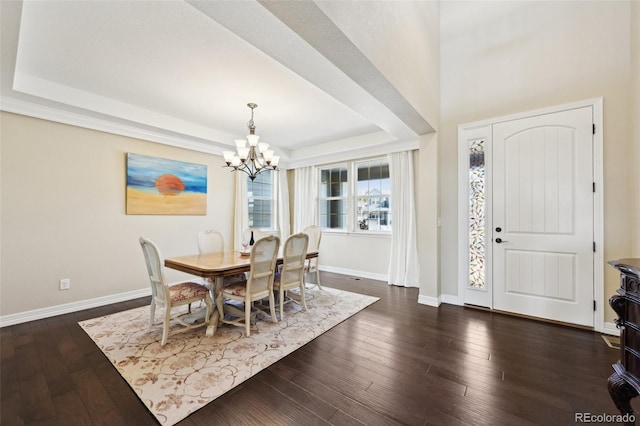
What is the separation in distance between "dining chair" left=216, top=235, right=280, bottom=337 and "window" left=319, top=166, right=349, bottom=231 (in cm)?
304

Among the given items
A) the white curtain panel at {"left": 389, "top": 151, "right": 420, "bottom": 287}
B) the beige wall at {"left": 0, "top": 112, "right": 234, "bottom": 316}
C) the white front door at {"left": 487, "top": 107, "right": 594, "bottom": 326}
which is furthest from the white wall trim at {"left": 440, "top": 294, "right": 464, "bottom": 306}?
the beige wall at {"left": 0, "top": 112, "right": 234, "bottom": 316}

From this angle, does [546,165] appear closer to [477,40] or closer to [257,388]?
[477,40]

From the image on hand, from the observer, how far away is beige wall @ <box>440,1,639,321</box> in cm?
261

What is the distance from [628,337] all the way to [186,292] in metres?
3.18

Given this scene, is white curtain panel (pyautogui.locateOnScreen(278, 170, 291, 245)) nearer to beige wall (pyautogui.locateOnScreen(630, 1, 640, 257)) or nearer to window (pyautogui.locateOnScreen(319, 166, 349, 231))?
window (pyautogui.locateOnScreen(319, 166, 349, 231))

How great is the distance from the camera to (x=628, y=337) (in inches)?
49.9

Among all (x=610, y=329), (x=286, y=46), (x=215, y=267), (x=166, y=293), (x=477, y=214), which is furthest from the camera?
(x=477, y=214)

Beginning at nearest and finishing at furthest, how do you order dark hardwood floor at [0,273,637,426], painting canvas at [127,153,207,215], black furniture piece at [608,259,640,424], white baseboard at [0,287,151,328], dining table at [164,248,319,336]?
1. black furniture piece at [608,259,640,424]
2. dark hardwood floor at [0,273,637,426]
3. dining table at [164,248,319,336]
4. white baseboard at [0,287,151,328]
5. painting canvas at [127,153,207,215]

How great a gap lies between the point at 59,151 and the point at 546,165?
5.87 meters

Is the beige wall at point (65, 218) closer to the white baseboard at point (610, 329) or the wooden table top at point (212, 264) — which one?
the wooden table top at point (212, 264)

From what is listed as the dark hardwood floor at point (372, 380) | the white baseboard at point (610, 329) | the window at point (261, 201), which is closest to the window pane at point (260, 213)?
the window at point (261, 201)

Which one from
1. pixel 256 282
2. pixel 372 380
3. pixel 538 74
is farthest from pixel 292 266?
pixel 538 74

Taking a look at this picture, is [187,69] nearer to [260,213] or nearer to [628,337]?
[260,213]

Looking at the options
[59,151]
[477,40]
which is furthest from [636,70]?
[59,151]
